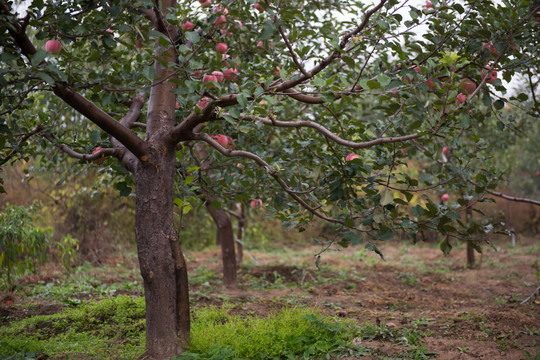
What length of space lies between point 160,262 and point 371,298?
305 cm

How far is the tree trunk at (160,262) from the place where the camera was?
2.78 metres

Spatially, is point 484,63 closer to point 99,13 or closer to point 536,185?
point 99,13

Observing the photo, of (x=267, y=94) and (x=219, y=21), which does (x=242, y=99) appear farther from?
(x=219, y=21)

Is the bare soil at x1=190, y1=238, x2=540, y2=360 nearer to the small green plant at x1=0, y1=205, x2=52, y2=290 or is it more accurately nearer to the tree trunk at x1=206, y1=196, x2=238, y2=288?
the tree trunk at x1=206, y1=196, x2=238, y2=288

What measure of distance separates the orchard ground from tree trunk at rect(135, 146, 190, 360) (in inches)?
13.5

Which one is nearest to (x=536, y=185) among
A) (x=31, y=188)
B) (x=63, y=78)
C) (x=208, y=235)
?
(x=208, y=235)

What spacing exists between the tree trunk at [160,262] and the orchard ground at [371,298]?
343mm

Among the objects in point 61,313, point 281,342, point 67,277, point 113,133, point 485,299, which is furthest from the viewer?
point 67,277

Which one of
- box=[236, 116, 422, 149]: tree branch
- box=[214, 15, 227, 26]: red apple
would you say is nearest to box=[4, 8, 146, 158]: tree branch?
box=[236, 116, 422, 149]: tree branch

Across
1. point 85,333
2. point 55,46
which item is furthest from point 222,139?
point 85,333

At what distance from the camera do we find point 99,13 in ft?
8.04

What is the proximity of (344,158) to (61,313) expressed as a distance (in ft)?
9.20

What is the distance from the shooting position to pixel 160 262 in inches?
110

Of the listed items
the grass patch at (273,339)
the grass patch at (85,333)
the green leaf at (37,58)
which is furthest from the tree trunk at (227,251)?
the green leaf at (37,58)
